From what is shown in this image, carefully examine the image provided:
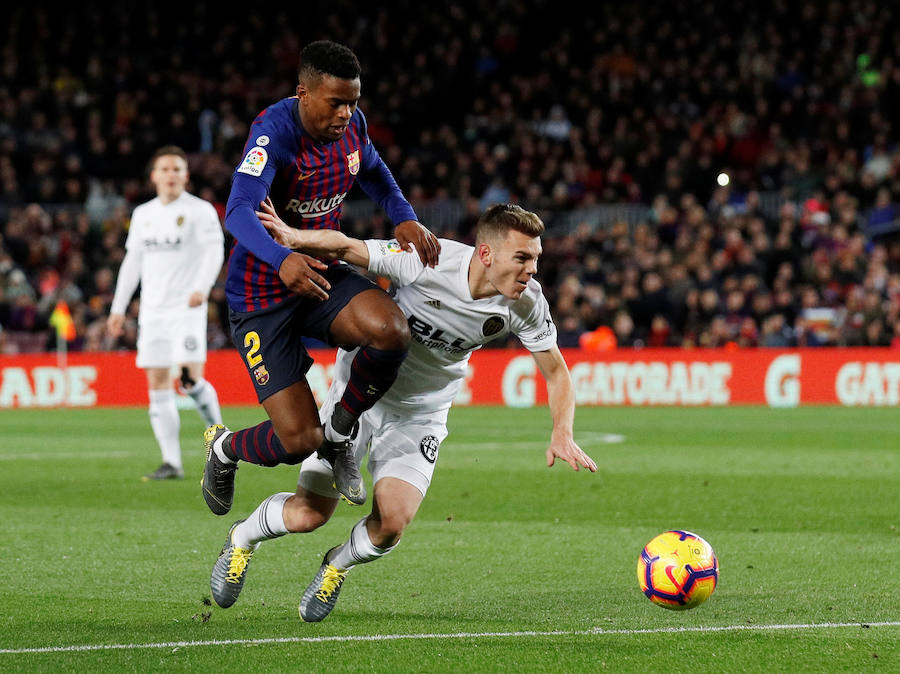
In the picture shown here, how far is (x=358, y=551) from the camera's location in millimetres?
5551

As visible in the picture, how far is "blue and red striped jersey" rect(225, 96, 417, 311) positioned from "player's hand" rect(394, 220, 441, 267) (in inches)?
10.3

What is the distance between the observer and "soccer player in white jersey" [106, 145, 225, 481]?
1033 cm

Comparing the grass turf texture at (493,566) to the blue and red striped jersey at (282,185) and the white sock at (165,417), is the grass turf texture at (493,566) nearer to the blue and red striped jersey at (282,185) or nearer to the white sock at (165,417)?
the white sock at (165,417)

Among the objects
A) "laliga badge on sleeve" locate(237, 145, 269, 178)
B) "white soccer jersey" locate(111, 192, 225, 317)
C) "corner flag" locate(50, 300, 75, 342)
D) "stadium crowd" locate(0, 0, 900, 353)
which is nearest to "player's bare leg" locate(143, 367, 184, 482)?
"white soccer jersey" locate(111, 192, 225, 317)

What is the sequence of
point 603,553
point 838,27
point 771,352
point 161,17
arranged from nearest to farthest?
1. point 603,553
2. point 771,352
3. point 838,27
4. point 161,17

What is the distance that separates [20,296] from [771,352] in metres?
11.4

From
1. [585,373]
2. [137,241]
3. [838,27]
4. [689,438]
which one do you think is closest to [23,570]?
[137,241]

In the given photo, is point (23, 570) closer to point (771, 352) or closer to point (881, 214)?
point (771, 352)

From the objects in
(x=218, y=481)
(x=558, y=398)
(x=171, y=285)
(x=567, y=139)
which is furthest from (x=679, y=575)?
(x=567, y=139)

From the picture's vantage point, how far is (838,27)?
25891 mm

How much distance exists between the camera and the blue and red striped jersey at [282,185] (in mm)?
5441

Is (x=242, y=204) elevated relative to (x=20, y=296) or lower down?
elevated

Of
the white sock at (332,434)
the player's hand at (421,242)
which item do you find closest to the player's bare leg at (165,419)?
the white sock at (332,434)

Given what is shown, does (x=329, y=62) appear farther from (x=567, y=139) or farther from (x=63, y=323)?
(x=567, y=139)
